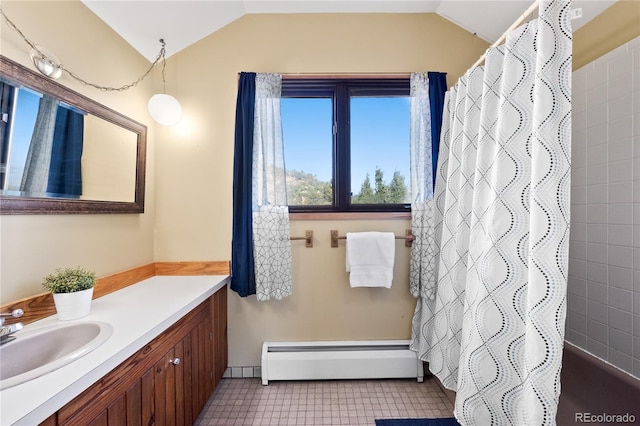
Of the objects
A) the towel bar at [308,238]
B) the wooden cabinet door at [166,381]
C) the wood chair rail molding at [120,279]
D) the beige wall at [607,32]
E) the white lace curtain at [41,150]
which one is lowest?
the wooden cabinet door at [166,381]

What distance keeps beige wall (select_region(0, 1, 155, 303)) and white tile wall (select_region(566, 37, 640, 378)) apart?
257 centimetres

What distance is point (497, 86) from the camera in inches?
49.2

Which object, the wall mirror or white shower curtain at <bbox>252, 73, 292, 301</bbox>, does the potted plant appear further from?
white shower curtain at <bbox>252, 73, 292, 301</bbox>

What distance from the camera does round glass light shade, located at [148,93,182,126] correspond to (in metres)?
1.71

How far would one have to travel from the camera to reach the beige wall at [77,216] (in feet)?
3.48

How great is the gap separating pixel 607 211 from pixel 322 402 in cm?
Answer: 186

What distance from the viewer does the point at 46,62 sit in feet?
3.73

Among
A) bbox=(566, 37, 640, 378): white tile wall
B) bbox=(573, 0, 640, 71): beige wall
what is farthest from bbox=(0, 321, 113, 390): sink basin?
bbox=(573, 0, 640, 71): beige wall

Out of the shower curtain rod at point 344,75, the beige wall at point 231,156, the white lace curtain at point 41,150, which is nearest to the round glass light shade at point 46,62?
the white lace curtain at point 41,150

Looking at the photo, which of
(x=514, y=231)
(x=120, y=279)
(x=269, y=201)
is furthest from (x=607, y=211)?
(x=120, y=279)

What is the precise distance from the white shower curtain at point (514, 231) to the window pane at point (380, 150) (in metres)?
0.53

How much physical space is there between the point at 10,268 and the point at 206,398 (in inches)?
44.6

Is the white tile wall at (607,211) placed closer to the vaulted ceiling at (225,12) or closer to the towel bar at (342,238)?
the vaulted ceiling at (225,12)

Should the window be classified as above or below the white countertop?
above
